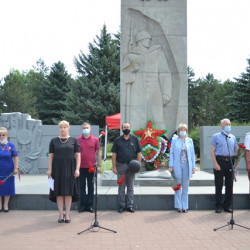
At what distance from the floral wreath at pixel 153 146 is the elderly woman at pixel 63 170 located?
133 inches

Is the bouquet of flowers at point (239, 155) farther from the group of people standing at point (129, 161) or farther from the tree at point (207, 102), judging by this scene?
the tree at point (207, 102)

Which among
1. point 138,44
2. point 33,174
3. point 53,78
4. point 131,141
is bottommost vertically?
point 33,174

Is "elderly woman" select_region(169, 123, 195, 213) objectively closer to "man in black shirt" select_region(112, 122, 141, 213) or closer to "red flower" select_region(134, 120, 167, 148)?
"man in black shirt" select_region(112, 122, 141, 213)

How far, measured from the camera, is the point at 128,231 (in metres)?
4.84

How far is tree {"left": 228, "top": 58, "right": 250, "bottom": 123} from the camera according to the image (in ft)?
88.5

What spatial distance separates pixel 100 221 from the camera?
5.41 m

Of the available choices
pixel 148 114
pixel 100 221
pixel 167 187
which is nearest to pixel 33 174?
pixel 148 114

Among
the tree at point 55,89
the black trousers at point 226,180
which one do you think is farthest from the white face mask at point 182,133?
the tree at point 55,89

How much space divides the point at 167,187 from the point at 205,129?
4347 millimetres

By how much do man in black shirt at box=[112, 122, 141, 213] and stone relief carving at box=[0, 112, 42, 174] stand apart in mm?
5392

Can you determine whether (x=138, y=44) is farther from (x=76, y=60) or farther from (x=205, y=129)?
(x=76, y=60)

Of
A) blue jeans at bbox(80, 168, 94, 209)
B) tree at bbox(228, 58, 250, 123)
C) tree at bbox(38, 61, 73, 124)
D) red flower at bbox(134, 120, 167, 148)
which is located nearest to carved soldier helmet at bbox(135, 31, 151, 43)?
red flower at bbox(134, 120, 167, 148)

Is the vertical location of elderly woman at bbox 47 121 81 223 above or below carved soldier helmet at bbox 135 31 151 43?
below

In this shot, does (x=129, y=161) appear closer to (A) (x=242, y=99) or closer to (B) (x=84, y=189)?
(B) (x=84, y=189)
